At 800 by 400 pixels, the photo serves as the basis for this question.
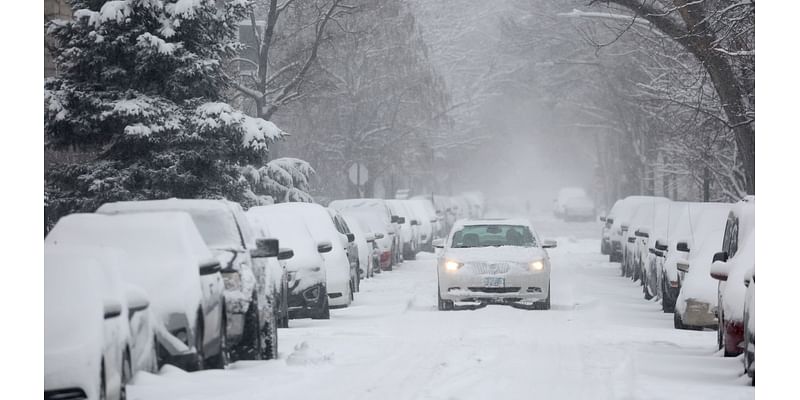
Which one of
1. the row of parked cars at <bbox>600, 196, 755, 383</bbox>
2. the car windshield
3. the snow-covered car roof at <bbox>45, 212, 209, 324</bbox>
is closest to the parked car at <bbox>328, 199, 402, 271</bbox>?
the row of parked cars at <bbox>600, 196, 755, 383</bbox>

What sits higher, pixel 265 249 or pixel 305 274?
pixel 265 249

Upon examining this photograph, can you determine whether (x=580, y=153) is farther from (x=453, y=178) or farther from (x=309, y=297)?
(x=309, y=297)

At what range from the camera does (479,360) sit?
550 inches

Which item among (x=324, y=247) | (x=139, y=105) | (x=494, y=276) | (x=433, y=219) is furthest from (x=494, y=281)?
(x=433, y=219)

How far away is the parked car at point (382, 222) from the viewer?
32.7 m

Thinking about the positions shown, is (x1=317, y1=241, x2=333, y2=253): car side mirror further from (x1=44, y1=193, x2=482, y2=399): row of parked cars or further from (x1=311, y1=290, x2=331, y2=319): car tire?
(x1=44, y1=193, x2=482, y2=399): row of parked cars

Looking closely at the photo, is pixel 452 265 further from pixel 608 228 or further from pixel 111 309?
pixel 608 228

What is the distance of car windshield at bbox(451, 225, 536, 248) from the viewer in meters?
21.1

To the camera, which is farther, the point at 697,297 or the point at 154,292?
the point at 697,297

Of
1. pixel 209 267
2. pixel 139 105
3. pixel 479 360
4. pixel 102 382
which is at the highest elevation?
pixel 139 105

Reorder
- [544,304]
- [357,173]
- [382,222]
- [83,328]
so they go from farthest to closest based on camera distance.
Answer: [357,173] < [382,222] < [544,304] < [83,328]

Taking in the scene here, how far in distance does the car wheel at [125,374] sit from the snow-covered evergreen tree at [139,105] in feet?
11.2

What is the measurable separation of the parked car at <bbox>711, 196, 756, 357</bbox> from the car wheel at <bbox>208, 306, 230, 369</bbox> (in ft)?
15.7

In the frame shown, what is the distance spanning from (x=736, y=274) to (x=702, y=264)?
472 cm
